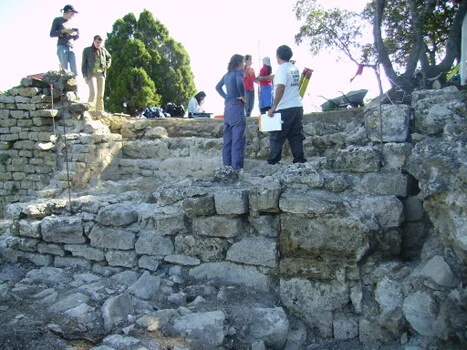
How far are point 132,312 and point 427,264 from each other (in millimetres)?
2203

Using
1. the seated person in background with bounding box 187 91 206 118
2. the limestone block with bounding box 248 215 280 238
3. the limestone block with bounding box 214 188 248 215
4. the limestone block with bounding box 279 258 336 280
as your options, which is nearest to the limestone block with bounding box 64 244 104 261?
the limestone block with bounding box 214 188 248 215

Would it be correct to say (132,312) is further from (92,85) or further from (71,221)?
(92,85)

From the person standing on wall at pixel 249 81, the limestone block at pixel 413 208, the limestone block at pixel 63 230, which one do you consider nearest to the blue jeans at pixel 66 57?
the person standing on wall at pixel 249 81

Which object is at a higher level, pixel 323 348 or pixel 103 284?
pixel 103 284

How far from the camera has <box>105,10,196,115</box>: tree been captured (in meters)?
17.0

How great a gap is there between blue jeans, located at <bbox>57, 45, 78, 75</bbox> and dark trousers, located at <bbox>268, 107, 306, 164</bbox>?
16.5ft

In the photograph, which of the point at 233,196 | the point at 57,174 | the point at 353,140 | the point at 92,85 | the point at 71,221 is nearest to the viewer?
the point at 233,196

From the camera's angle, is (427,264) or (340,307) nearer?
(427,264)

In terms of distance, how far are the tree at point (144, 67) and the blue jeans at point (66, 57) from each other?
854 cm

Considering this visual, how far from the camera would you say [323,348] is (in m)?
3.12

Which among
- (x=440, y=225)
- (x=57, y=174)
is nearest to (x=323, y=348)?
(x=440, y=225)

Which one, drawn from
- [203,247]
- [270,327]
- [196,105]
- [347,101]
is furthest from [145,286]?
[196,105]

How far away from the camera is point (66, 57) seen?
26.2 feet

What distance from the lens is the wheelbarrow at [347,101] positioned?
294 inches
